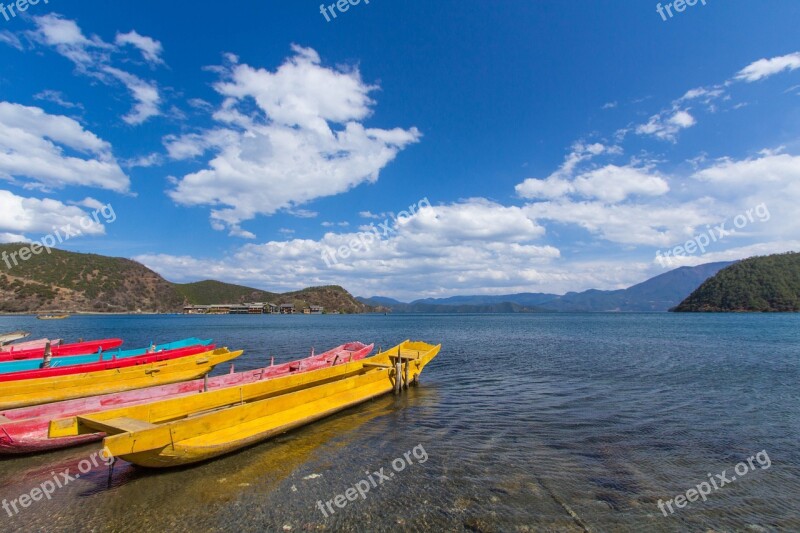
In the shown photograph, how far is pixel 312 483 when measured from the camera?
9.20 m

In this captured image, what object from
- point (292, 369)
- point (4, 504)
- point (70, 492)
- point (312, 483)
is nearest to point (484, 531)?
point (312, 483)

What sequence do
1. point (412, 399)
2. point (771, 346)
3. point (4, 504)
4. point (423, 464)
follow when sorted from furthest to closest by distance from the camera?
point (771, 346) < point (412, 399) < point (423, 464) < point (4, 504)

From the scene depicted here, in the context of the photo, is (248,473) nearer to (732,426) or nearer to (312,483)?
(312,483)

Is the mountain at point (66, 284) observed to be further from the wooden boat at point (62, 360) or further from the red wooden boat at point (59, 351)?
the wooden boat at point (62, 360)

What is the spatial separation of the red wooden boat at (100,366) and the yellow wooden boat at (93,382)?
1768 millimetres

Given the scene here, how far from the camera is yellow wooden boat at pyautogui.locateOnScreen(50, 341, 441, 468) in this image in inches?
333

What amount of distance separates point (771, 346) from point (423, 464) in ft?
163

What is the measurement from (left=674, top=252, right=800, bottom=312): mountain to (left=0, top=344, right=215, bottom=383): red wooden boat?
190m

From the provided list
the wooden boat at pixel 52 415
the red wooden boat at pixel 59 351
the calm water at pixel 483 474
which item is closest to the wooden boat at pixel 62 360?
the red wooden boat at pixel 59 351

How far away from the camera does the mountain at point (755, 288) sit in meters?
143

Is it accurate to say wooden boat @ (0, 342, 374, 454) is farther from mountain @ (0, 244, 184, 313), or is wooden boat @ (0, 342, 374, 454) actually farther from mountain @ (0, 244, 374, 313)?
mountain @ (0, 244, 374, 313)

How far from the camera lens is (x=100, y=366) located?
2022cm

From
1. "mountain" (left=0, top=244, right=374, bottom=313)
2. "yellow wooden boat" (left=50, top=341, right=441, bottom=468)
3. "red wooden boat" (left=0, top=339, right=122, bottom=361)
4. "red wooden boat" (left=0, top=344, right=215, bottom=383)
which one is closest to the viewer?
"yellow wooden boat" (left=50, top=341, right=441, bottom=468)

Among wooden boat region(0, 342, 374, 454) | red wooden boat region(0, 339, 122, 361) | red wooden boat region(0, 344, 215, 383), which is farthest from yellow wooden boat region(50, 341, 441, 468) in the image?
red wooden boat region(0, 339, 122, 361)
